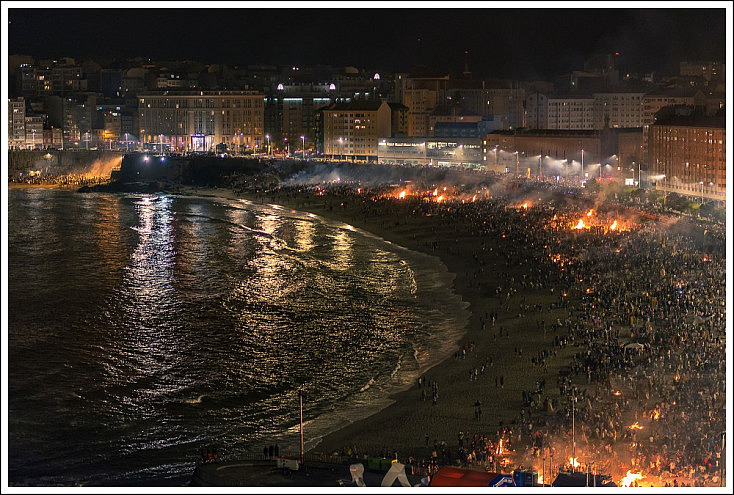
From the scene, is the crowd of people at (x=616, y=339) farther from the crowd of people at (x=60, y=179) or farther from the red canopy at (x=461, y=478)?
the crowd of people at (x=60, y=179)

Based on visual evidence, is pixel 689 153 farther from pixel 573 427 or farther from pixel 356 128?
pixel 573 427

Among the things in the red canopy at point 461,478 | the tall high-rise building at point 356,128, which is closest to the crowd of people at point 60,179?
the tall high-rise building at point 356,128

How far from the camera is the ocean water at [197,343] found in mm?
19125

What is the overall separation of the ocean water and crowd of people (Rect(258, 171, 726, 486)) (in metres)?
1.89

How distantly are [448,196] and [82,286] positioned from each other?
91.6ft

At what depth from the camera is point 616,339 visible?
964 inches

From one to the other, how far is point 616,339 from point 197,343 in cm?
965

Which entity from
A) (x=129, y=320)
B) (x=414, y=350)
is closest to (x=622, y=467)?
(x=414, y=350)

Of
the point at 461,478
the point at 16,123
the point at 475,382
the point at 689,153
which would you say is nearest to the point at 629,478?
the point at 461,478

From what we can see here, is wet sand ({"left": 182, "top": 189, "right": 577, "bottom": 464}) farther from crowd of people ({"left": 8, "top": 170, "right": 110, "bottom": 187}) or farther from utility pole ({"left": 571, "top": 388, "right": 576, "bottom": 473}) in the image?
crowd of people ({"left": 8, "top": 170, "right": 110, "bottom": 187})

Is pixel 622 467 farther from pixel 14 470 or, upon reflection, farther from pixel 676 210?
pixel 676 210

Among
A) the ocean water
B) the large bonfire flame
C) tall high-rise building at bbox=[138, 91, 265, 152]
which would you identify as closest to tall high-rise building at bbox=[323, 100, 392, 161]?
tall high-rise building at bbox=[138, 91, 265, 152]

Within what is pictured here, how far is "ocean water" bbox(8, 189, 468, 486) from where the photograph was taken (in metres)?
19.1

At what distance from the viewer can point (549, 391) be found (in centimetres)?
2103
